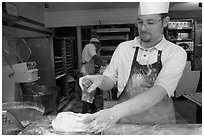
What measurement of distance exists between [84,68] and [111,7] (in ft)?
6.82

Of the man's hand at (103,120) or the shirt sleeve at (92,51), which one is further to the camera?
the shirt sleeve at (92,51)

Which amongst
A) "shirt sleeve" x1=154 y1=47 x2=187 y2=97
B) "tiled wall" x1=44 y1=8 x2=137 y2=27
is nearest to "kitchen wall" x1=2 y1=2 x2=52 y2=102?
"tiled wall" x1=44 y1=8 x2=137 y2=27

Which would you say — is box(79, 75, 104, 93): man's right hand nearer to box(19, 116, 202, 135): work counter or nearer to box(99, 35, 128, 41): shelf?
box(19, 116, 202, 135): work counter

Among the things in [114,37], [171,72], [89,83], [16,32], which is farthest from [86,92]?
[114,37]

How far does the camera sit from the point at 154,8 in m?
1.60

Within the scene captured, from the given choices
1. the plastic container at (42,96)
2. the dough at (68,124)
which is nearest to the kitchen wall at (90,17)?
the plastic container at (42,96)

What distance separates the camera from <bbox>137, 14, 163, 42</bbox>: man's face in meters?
1.58

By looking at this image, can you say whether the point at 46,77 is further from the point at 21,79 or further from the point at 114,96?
the point at 114,96

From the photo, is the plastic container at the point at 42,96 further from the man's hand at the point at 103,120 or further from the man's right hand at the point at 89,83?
the man's hand at the point at 103,120

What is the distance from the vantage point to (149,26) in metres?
1.58

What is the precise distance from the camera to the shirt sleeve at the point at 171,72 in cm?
142

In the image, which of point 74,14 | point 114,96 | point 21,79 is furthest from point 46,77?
point 74,14

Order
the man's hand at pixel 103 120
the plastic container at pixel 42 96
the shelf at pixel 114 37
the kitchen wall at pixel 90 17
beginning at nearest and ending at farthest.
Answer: the man's hand at pixel 103 120
the plastic container at pixel 42 96
the kitchen wall at pixel 90 17
the shelf at pixel 114 37

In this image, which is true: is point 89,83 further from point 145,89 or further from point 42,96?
point 42,96
